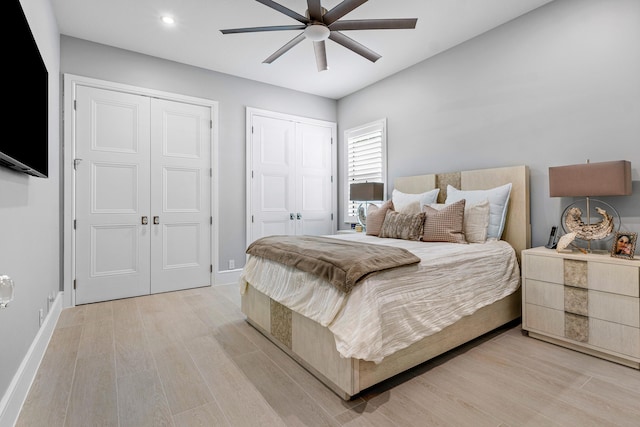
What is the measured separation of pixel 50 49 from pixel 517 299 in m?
→ 4.57

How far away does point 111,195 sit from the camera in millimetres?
3590

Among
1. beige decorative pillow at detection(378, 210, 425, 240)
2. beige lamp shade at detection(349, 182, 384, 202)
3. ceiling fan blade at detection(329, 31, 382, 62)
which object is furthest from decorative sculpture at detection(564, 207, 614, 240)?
ceiling fan blade at detection(329, 31, 382, 62)

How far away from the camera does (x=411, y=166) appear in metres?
4.15

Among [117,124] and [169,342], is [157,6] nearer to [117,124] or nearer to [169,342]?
[117,124]

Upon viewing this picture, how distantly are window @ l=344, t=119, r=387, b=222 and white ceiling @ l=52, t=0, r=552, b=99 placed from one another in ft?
2.56

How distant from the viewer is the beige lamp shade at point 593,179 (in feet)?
7.29

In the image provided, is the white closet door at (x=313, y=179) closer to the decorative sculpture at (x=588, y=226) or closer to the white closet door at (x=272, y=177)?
the white closet door at (x=272, y=177)

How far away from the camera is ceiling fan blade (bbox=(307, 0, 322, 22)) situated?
221 centimetres

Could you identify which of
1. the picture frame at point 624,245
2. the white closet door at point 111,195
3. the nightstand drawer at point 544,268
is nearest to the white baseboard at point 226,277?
the white closet door at point 111,195

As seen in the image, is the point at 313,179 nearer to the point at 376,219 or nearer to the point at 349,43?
the point at 376,219

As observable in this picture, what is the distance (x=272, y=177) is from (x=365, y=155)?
1440mm

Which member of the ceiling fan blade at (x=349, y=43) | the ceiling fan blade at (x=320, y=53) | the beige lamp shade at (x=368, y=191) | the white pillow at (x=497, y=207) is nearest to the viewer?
the ceiling fan blade at (x=349, y=43)

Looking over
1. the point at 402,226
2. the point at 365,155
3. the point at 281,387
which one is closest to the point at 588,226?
the point at 402,226

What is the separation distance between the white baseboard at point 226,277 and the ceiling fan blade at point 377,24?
10.4 feet
